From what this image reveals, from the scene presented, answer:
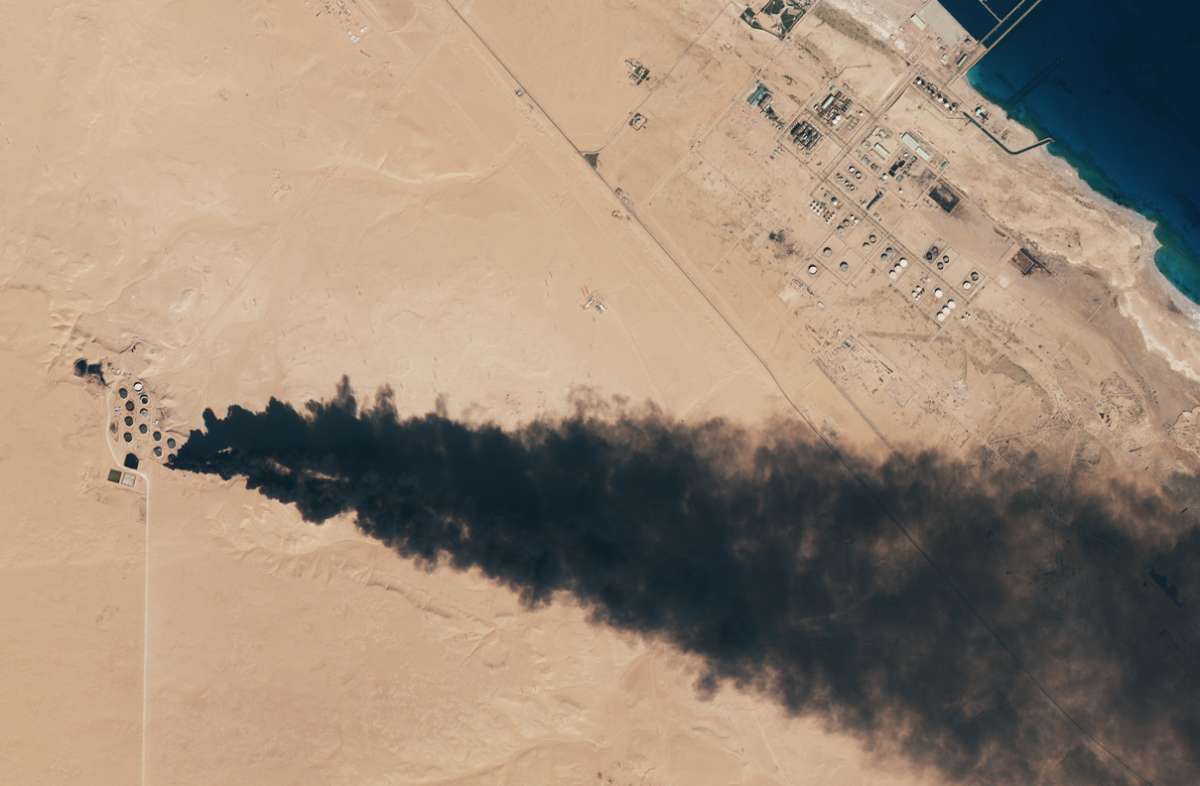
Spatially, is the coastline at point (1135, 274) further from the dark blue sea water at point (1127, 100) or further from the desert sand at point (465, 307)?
the dark blue sea water at point (1127, 100)

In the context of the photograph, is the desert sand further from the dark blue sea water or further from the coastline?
the dark blue sea water

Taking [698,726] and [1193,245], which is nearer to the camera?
[698,726]

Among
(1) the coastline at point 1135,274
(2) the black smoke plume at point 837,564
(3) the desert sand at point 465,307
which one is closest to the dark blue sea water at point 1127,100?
(1) the coastline at point 1135,274

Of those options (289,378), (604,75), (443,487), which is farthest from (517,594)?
(604,75)

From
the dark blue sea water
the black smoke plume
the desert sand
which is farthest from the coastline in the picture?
the black smoke plume

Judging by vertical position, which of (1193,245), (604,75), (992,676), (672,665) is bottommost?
(672,665)

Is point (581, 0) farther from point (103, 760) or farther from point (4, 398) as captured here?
point (103, 760)
